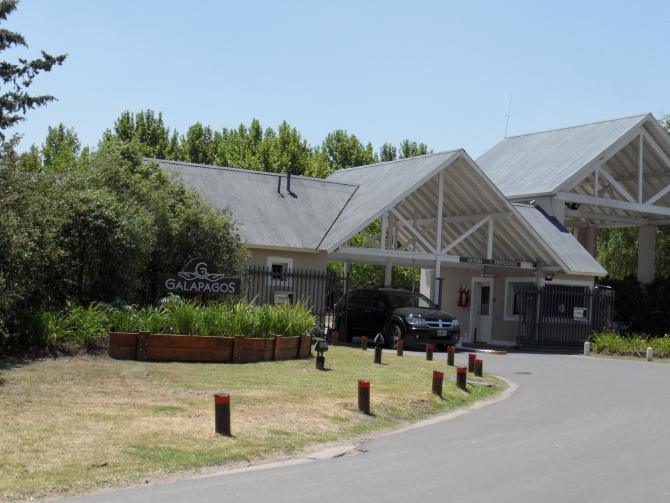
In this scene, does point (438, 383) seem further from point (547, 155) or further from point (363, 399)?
point (547, 155)

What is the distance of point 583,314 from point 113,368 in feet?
68.4

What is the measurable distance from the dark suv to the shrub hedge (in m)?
6.52

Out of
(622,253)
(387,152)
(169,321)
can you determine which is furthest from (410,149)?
(169,321)

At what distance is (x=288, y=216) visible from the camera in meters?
30.0

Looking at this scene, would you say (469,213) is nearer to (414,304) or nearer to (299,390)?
(414,304)

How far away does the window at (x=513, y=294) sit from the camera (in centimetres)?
3269

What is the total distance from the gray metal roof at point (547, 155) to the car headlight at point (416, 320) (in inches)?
461

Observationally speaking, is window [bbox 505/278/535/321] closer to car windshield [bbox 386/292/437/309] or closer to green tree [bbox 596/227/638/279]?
car windshield [bbox 386/292/437/309]

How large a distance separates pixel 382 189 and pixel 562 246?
737 cm

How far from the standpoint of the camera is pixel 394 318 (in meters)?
26.3

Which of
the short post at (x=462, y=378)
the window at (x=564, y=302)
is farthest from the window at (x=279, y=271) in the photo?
the short post at (x=462, y=378)

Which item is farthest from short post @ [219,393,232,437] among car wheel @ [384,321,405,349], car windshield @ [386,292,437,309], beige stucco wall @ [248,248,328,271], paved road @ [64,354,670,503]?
beige stucco wall @ [248,248,328,271]

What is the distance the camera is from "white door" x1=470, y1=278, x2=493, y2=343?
34.3 metres

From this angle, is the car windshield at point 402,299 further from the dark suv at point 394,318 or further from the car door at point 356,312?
the car door at point 356,312
